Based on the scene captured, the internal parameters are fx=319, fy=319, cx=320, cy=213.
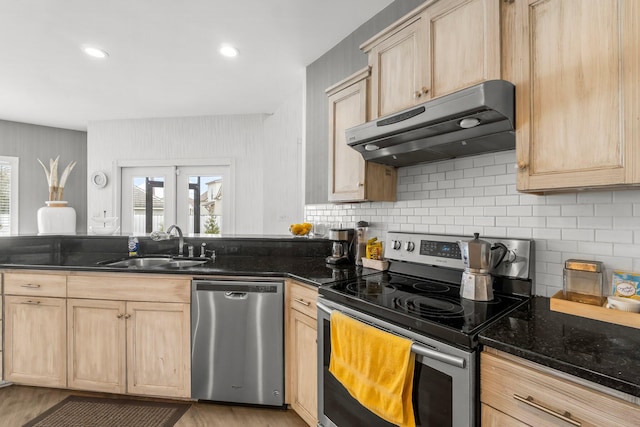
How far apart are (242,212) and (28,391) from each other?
2.88m

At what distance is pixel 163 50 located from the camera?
2855 millimetres

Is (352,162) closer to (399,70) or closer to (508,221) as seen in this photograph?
(399,70)

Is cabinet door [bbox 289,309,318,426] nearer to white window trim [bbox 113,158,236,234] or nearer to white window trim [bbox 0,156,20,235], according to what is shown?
white window trim [bbox 113,158,236,234]

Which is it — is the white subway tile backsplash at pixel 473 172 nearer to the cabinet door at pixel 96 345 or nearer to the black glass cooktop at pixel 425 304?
the black glass cooktop at pixel 425 304

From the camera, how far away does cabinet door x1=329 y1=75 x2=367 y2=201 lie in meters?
2.04

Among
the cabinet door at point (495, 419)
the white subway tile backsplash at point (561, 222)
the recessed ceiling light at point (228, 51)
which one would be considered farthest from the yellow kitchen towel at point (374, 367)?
the recessed ceiling light at point (228, 51)

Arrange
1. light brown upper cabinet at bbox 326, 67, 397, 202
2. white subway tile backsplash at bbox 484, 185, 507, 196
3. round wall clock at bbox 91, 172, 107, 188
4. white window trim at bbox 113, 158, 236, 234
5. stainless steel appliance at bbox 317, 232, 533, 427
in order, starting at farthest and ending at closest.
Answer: round wall clock at bbox 91, 172, 107, 188, white window trim at bbox 113, 158, 236, 234, light brown upper cabinet at bbox 326, 67, 397, 202, white subway tile backsplash at bbox 484, 185, 507, 196, stainless steel appliance at bbox 317, 232, 533, 427

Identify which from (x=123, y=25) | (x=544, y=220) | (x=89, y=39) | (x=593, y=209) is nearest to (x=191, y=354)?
(x=544, y=220)

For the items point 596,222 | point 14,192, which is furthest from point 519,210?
point 14,192

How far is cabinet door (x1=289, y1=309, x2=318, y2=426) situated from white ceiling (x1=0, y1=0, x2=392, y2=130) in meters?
2.11

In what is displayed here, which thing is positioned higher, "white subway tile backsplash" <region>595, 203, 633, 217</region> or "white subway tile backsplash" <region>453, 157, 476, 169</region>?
"white subway tile backsplash" <region>453, 157, 476, 169</region>

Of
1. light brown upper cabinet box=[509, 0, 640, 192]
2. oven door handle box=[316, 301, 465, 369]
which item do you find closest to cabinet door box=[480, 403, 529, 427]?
oven door handle box=[316, 301, 465, 369]

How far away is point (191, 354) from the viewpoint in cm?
206

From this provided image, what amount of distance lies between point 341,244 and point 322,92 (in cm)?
142
